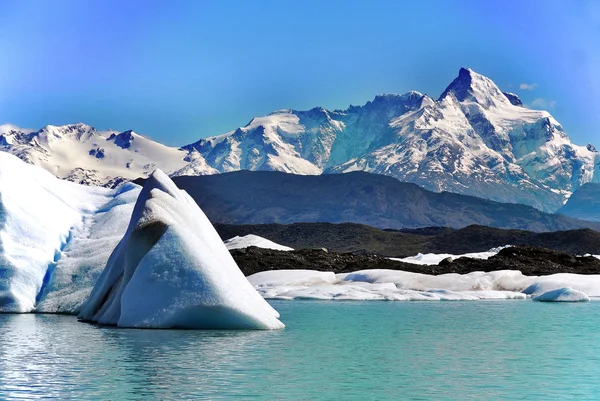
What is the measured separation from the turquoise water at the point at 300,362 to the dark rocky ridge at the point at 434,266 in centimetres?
5651

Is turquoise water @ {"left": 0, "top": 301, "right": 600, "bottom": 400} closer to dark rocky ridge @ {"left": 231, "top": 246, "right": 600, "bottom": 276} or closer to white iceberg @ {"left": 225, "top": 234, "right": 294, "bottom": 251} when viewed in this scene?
dark rocky ridge @ {"left": 231, "top": 246, "right": 600, "bottom": 276}

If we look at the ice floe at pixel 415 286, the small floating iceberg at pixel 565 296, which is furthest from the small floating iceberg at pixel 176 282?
the small floating iceberg at pixel 565 296

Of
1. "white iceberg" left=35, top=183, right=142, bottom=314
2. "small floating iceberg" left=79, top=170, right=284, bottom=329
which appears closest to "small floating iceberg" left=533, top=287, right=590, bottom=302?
"white iceberg" left=35, top=183, right=142, bottom=314

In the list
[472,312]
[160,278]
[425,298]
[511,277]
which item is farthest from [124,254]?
[511,277]

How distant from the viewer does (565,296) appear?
59688mm

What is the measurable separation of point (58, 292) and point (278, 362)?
17.3 m

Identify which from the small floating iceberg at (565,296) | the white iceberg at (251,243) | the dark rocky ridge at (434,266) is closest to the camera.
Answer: the small floating iceberg at (565,296)

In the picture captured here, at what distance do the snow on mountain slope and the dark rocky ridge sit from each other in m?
49.9

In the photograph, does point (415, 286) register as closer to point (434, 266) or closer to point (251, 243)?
point (434, 266)

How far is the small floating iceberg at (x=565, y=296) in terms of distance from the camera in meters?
59.5

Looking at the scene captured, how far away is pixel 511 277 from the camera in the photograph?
7344cm

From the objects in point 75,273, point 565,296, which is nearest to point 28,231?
point 75,273

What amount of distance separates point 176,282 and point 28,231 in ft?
42.1

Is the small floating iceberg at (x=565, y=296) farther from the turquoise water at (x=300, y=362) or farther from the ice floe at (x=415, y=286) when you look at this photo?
the turquoise water at (x=300, y=362)
